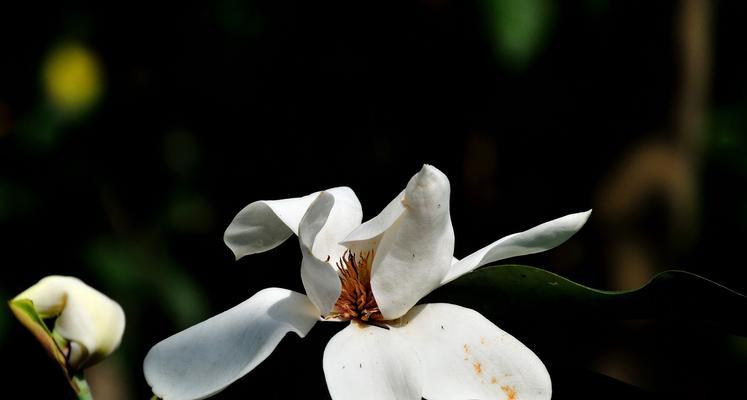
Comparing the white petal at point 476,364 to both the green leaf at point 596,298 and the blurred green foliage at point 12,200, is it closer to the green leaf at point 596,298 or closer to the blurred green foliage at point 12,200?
the green leaf at point 596,298

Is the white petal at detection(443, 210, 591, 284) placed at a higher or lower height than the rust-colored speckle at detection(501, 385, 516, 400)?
higher

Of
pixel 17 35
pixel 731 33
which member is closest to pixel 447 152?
pixel 731 33

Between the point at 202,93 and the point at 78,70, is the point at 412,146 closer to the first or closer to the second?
the point at 202,93

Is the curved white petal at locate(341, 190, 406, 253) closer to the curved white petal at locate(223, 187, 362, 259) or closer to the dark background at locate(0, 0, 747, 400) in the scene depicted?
the curved white petal at locate(223, 187, 362, 259)

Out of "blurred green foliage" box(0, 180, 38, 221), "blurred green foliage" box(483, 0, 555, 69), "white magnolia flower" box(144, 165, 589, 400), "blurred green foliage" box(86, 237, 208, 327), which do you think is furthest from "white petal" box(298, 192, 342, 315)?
"blurred green foliage" box(0, 180, 38, 221)

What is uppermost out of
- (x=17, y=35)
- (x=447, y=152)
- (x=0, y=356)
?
(x=17, y=35)

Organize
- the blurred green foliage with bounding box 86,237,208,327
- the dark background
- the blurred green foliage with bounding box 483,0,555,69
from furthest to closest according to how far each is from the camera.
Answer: the blurred green foliage with bounding box 86,237,208,327
the dark background
the blurred green foliage with bounding box 483,0,555,69
